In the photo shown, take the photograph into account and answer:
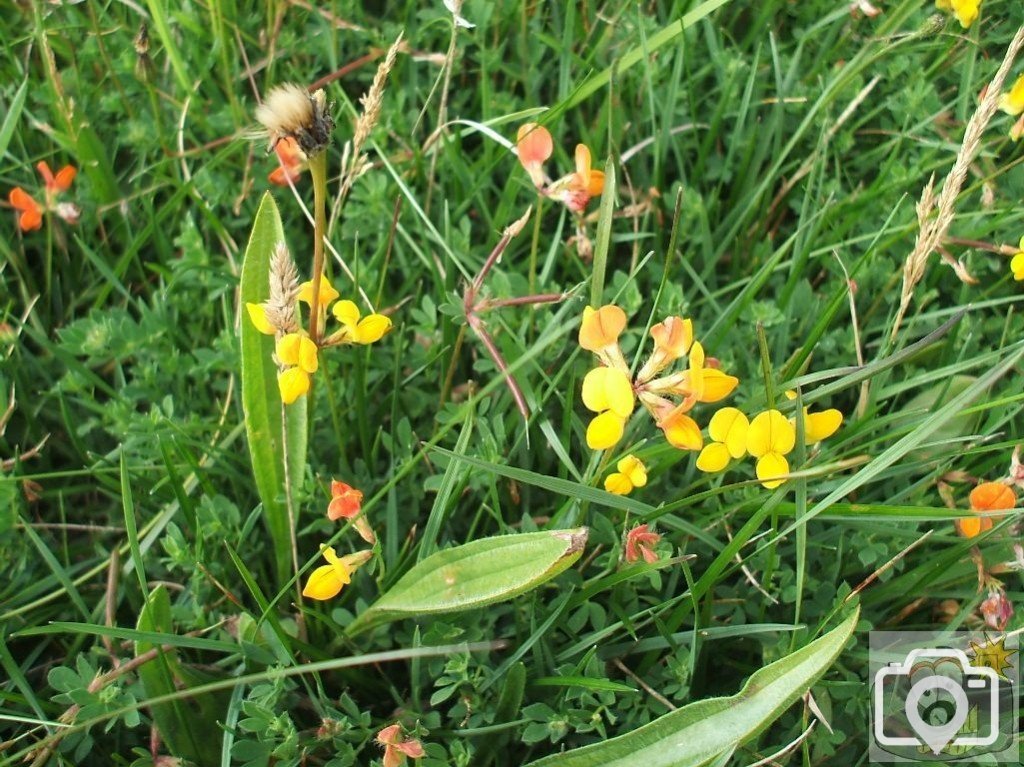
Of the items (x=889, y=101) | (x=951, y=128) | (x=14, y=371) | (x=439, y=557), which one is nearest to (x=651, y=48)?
(x=889, y=101)

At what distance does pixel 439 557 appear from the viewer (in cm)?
158

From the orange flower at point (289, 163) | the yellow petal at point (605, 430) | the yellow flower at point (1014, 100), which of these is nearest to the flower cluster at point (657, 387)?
the yellow petal at point (605, 430)

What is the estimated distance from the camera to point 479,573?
1.52m

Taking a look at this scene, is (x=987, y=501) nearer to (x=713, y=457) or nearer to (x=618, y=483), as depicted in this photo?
(x=713, y=457)

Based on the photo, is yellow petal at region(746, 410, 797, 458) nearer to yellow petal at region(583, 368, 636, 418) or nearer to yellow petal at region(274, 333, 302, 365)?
yellow petal at region(583, 368, 636, 418)

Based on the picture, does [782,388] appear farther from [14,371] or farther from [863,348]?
[14,371]

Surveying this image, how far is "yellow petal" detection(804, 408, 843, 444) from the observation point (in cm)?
150

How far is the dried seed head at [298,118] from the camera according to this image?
1167 millimetres

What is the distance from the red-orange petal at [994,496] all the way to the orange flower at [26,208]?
2150mm

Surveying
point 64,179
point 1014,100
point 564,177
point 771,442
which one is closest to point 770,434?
point 771,442

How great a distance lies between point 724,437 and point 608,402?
224 millimetres

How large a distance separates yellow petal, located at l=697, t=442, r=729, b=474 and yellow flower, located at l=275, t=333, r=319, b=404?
64 cm

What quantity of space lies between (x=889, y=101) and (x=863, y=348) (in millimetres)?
682

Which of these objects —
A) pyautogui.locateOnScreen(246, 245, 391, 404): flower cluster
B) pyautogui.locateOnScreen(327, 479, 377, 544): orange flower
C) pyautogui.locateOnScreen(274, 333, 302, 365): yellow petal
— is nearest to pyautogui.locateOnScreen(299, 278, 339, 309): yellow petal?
pyautogui.locateOnScreen(246, 245, 391, 404): flower cluster
